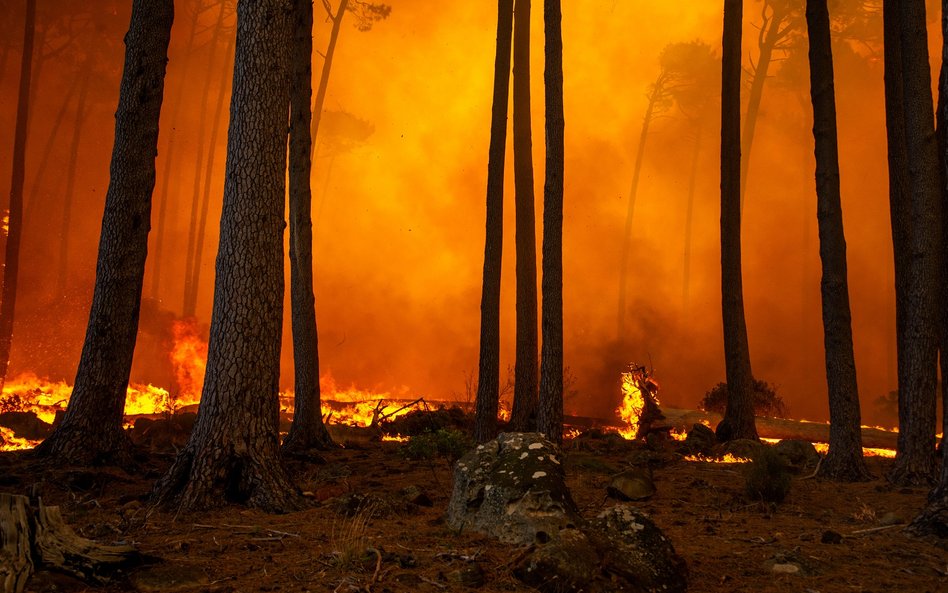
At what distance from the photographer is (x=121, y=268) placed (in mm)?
8984

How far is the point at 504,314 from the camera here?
35750 millimetres

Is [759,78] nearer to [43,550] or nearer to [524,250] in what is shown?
[524,250]

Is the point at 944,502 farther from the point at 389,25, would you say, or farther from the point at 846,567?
the point at 389,25

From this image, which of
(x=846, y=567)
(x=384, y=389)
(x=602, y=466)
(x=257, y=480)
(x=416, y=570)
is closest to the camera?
(x=416, y=570)

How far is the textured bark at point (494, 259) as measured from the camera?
12.9 metres

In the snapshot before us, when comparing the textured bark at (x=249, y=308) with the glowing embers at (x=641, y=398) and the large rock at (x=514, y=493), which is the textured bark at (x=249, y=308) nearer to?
the large rock at (x=514, y=493)

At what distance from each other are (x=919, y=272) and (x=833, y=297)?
1.50 metres

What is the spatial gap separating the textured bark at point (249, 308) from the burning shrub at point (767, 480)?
5075 millimetres

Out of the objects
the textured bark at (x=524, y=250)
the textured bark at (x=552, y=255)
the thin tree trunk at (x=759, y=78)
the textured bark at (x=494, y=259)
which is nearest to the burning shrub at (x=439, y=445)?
the textured bark at (x=552, y=255)

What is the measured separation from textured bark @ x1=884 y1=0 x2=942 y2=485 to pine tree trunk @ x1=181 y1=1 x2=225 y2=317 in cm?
2828

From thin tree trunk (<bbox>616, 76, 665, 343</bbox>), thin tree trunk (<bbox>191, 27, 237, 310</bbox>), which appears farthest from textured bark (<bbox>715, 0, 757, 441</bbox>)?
thin tree trunk (<bbox>191, 27, 237, 310</bbox>)

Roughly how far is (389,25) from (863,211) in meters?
29.1

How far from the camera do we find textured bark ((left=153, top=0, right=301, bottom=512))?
258 inches

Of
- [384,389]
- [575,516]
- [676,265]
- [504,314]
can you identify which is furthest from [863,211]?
[575,516]
